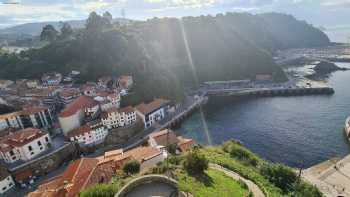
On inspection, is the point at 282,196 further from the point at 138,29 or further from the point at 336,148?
the point at 138,29

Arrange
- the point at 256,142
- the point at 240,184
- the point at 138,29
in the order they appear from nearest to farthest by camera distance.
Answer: the point at 240,184
the point at 256,142
the point at 138,29

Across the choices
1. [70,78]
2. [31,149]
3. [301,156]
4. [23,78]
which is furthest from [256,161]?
[23,78]

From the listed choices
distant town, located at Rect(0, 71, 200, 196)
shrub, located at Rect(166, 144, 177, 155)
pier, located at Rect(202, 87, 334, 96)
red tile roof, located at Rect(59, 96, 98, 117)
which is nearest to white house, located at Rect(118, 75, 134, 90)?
Result: distant town, located at Rect(0, 71, 200, 196)

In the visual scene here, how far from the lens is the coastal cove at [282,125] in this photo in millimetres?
46438

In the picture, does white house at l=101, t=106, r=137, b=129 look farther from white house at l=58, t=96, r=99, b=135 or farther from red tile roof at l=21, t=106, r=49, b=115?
red tile roof at l=21, t=106, r=49, b=115

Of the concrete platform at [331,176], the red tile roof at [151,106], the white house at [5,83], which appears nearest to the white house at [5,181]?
the red tile roof at [151,106]

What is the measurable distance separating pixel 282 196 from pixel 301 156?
2588 cm

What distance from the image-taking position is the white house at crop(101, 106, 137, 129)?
5253cm

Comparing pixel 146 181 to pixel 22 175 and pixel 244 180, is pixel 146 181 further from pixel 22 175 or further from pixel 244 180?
pixel 22 175

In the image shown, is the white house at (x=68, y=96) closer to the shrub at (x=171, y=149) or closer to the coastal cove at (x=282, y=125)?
the coastal cove at (x=282, y=125)

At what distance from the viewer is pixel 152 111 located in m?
59.9

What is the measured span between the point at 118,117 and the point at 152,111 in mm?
Answer: 9619

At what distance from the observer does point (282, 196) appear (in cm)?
2297

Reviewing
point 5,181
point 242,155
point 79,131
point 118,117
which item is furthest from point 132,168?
point 118,117
